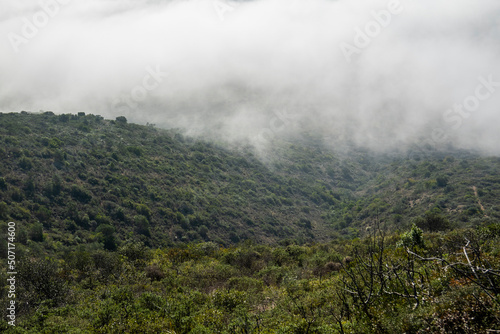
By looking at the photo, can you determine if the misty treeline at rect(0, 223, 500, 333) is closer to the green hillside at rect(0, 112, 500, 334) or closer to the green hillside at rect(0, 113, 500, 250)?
the green hillside at rect(0, 112, 500, 334)

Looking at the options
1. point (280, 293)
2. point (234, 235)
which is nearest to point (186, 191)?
point (234, 235)

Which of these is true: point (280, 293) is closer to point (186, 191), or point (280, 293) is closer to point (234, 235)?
point (234, 235)

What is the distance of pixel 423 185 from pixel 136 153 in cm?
10571

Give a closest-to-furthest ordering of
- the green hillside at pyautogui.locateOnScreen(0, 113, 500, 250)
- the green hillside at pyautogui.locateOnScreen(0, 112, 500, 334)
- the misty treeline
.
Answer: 1. the misty treeline
2. the green hillside at pyautogui.locateOnScreen(0, 112, 500, 334)
3. the green hillside at pyautogui.locateOnScreen(0, 113, 500, 250)

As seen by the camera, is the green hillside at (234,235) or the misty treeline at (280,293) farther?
the green hillside at (234,235)

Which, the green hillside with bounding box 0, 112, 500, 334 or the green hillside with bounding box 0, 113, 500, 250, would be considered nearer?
the green hillside with bounding box 0, 112, 500, 334

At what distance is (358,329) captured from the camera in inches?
343

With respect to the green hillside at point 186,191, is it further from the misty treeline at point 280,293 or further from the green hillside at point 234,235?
the misty treeline at point 280,293

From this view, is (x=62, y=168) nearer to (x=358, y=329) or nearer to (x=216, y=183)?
(x=216, y=183)

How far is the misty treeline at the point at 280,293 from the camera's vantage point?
7.27 m

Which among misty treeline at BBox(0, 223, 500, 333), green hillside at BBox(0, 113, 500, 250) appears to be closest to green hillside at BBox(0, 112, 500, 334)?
misty treeline at BBox(0, 223, 500, 333)

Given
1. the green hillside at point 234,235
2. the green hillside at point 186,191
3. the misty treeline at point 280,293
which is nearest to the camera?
the misty treeline at point 280,293

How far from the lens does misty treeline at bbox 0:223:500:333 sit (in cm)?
727

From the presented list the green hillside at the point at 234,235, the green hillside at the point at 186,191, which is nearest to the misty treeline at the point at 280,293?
the green hillside at the point at 234,235
